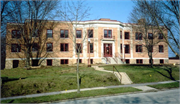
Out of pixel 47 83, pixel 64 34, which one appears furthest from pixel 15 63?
pixel 47 83

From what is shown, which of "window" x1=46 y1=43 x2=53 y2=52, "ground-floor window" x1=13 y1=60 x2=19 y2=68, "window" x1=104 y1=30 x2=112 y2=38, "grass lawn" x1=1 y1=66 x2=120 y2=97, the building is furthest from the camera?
"window" x1=104 y1=30 x2=112 y2=38

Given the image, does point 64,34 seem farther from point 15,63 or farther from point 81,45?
point 15,63

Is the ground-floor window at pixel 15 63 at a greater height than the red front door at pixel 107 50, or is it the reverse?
the red front door at pixel 107 50

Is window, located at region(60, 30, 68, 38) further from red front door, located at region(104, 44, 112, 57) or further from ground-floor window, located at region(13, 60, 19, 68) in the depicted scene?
ground-floor window, located at region(13, 60, 19, 68)

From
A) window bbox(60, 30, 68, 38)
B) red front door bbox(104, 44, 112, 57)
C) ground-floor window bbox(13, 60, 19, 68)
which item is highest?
window bbox(60, 30, 68, 38)

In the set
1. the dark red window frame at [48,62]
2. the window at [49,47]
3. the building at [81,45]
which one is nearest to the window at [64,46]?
the building at [81,45]

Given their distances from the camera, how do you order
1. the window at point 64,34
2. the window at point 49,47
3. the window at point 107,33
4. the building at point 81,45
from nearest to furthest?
the building at point 81,45 → the window at point 49,47 → the window at point 64,34 → the window at point 107,33

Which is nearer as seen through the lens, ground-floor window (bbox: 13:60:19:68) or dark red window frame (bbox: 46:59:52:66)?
ground-floor window (bbox: 13:60:19:68)

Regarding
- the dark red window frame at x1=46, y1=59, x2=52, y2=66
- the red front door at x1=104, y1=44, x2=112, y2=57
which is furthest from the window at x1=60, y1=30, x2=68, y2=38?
the red front door at x1=104, y1=44, x2=112, y2=57

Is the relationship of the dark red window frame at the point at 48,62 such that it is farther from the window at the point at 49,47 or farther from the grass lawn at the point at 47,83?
the grass lawn at the point at 47,83

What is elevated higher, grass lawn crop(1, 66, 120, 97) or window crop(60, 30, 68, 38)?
window crop(60, 30, 68, 38)

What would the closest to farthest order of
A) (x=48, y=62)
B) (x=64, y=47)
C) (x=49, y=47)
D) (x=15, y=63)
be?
(x=15, y=63) < (x=48, y=62) < (x=49, y=47) < (x=64, y=47)

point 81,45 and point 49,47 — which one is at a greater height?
point 81,45

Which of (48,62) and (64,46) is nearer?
(48,62)
